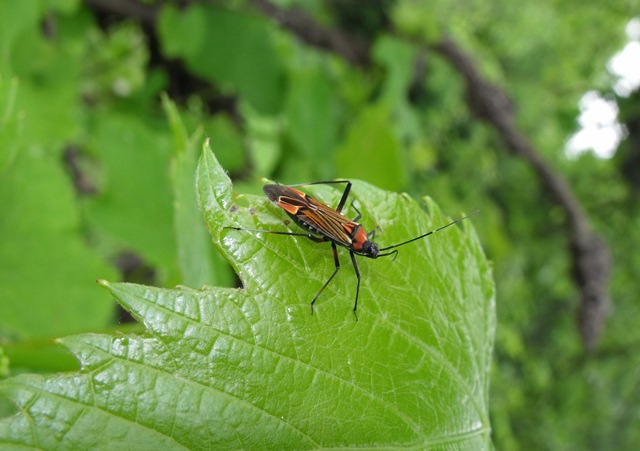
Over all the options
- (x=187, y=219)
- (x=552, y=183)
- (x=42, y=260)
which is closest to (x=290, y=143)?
(x=42, y=260)

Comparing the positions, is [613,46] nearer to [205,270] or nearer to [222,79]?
[222,79]

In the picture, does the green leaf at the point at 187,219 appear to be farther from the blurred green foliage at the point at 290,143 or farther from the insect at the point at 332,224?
the insect at the point at 332,224

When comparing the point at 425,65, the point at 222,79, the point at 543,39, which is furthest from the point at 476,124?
the point at 222,79

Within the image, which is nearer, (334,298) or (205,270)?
(334,298)

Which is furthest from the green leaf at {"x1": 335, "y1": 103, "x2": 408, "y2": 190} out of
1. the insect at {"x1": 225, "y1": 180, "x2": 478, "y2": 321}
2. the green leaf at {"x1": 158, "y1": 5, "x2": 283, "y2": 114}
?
the insect at {"x1": 225, "y1": 180, "x2": 478, "y2": 321}

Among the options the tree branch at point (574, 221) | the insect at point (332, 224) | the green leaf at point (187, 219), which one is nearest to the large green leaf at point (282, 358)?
the insect at point (332, 224)

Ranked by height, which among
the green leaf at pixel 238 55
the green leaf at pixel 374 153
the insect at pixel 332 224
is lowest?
the insect at pixel 332 224

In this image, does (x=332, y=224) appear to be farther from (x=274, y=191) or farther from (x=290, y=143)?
(x=290, y=143)
